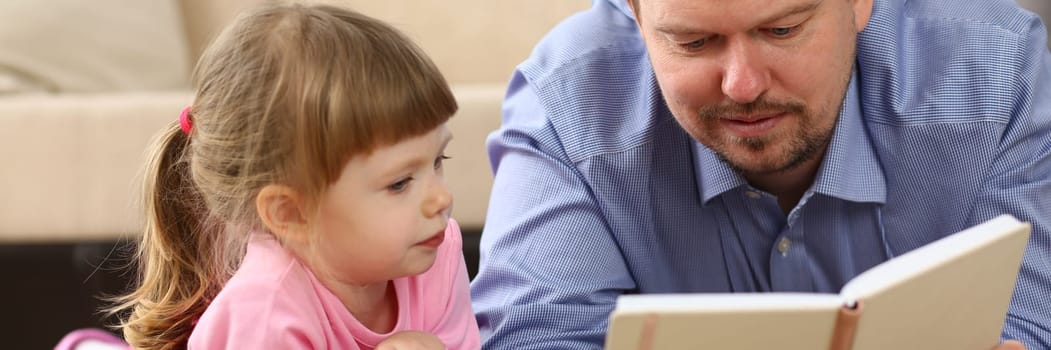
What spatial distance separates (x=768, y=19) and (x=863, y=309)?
438 millimetres

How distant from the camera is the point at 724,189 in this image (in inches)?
57.1

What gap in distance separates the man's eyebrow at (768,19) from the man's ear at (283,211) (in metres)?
0.44

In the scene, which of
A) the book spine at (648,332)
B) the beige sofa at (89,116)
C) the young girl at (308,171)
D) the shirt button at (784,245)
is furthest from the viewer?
the beige sofa at (89,116)

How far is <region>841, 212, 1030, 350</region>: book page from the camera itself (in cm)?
92

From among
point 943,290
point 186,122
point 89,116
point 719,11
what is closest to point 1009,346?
point 943,290

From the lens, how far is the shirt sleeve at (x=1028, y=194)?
→ 1.37 meters

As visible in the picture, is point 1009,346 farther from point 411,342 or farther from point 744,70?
point 411,342

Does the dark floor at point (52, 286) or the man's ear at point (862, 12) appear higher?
the man's ear at point (862, 12)

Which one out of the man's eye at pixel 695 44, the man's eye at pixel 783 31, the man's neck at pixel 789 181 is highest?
the man's eye at pixel 783 31

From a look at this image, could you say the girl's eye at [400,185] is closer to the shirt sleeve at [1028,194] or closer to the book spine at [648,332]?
the book spine at [648,332]

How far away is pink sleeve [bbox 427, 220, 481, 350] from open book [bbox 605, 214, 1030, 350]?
14.5 inches

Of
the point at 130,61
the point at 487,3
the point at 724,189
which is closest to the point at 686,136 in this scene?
the point at 724,189

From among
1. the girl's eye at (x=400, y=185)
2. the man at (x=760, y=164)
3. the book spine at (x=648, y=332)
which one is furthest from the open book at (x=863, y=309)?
the man at (x=760, y=164)

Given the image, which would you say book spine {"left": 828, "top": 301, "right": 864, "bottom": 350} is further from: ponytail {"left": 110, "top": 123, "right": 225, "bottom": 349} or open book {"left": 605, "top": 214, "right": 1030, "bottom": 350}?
ponytail {"left": 110, "top": 123, "right": 225, "bottom": 349}
